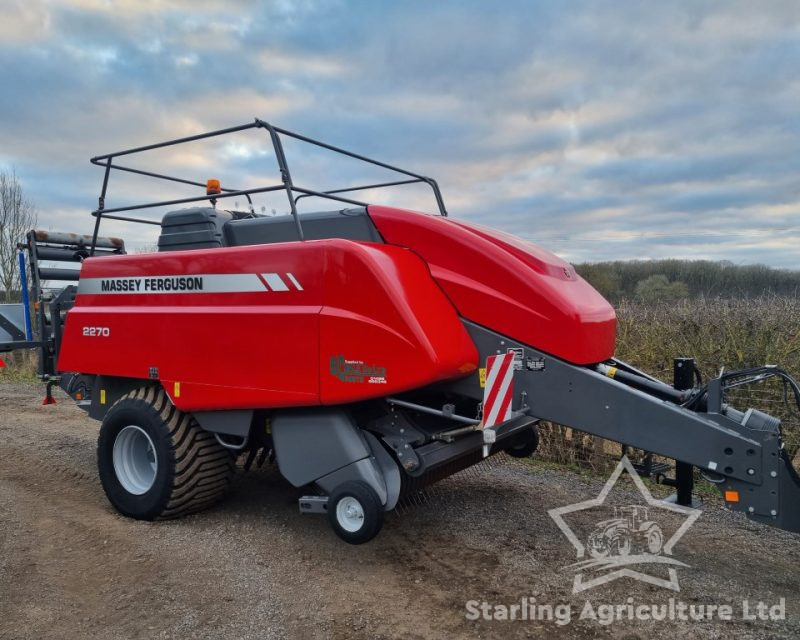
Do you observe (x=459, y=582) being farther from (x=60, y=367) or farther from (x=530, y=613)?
(x=60, y=367)

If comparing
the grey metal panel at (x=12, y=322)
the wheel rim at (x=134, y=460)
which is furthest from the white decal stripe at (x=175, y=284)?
the grey metal panel at (x=12, y=322)

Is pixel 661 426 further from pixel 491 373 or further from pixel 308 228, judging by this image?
pixel 308 228

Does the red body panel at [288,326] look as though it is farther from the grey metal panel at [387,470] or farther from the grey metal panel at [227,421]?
the grey metal panel at [387,470]

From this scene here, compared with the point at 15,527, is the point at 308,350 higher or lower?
higher

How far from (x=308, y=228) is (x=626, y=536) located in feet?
10.2

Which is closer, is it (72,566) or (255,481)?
(72,566)

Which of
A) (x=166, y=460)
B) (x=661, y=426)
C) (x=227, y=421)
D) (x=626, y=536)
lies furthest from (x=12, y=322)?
(x=661, y=426)

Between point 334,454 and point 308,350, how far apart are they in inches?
26.1

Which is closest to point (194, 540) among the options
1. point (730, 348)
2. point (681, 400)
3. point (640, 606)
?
point (640, 606)

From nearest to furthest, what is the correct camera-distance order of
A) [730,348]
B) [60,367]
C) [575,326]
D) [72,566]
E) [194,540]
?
[575,326], [72,566], [194,540], [60,367], [730,348]

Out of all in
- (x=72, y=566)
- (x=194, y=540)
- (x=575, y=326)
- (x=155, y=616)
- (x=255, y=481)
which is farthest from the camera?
(x=255, y=481)

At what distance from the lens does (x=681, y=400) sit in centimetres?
376

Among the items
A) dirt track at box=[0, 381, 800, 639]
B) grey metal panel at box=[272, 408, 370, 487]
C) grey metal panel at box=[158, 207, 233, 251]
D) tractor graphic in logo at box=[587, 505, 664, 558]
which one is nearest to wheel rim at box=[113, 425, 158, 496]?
dirt track at box=[0, 381, 800, 639]

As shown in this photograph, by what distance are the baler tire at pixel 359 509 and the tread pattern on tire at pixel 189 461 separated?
127cm
